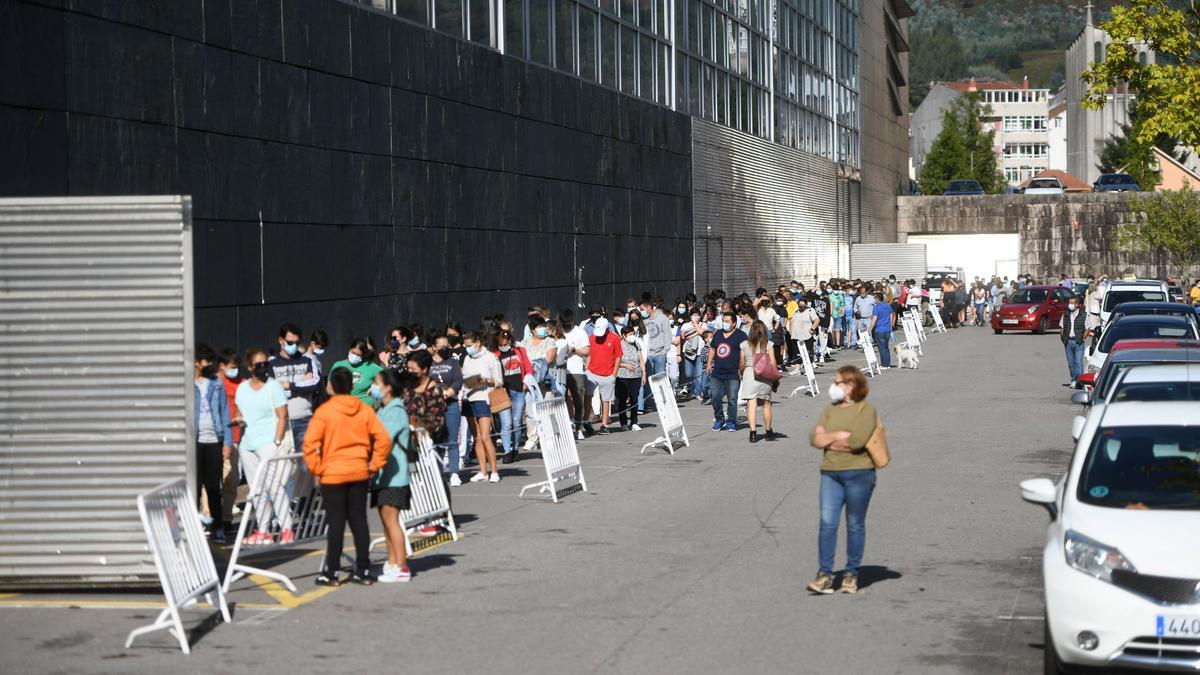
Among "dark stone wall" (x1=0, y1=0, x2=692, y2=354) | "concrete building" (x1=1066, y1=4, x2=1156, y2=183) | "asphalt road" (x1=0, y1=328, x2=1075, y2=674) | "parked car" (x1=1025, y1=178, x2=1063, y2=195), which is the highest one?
"concrete building" (x1=1066, y1=4, x2=1156, y2=183)

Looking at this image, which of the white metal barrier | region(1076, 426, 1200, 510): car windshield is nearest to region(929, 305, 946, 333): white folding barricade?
the white metal barrier

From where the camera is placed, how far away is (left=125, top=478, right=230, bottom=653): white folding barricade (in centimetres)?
933

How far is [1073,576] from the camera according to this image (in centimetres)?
→ 812

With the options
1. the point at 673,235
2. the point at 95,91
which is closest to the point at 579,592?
the point at 95,91

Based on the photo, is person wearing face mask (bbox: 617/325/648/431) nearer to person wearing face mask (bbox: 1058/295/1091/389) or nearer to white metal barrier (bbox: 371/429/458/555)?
white metal barrier (bbox: 371/429/458/555)

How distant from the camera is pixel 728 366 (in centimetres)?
2242

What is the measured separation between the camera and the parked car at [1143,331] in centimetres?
2316

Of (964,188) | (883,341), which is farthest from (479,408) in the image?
(964,188)

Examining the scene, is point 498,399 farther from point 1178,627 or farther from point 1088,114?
point 1088,114

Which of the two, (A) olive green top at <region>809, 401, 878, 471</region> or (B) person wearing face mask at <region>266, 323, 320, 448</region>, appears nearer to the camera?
(A) olive green top at <region>809, 401, 878, 471</region>

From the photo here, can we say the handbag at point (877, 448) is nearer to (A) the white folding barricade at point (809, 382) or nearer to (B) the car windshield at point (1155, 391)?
(B) the car windshield at point (1155, 391)

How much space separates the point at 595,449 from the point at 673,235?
69.6 feet

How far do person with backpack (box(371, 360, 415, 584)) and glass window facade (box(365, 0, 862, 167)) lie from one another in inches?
515

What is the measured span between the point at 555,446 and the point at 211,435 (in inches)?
150
